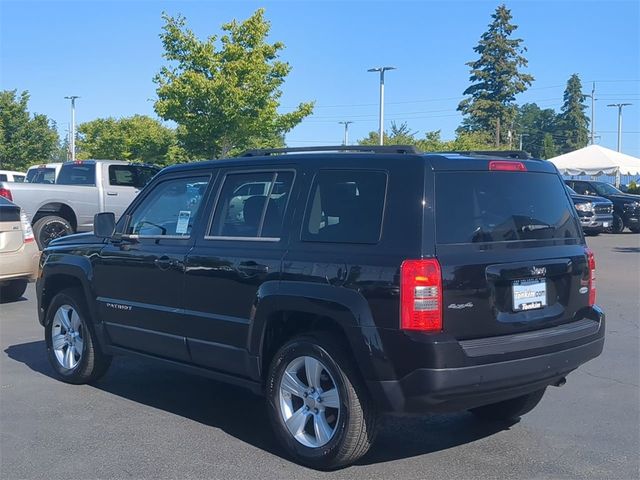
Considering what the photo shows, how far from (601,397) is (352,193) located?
10.2 ft

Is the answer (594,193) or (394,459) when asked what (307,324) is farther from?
(594,193)

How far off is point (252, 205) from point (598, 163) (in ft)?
92.8

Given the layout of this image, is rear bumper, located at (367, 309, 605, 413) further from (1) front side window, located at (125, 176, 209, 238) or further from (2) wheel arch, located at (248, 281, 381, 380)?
(1) front side window, located at (125, 176, 209, 238)

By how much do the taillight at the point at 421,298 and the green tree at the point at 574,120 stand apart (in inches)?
3709

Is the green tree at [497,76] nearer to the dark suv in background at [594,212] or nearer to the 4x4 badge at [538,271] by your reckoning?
the dark suv in background at [594,212]

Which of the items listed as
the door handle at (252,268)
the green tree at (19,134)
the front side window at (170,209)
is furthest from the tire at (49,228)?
the green tree at (19,134)

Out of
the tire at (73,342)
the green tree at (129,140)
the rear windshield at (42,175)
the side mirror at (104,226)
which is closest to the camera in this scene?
the side mirror at (104,226)

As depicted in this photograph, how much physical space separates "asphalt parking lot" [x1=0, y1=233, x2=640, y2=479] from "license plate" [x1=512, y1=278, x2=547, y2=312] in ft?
3.38

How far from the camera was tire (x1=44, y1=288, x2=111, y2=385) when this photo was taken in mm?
6520

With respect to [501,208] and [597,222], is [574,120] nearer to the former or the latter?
[597,222]

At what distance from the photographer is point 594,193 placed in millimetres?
26344

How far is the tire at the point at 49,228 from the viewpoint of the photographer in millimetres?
15758

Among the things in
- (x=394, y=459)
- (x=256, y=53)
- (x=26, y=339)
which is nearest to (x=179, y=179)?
(x=394, y=459)

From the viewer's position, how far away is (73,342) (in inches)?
265
